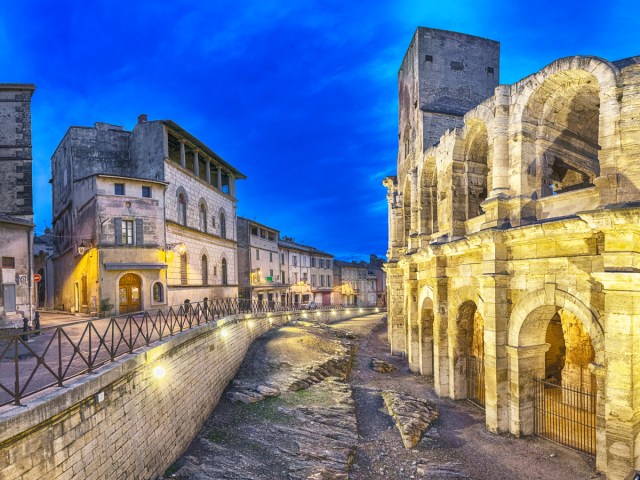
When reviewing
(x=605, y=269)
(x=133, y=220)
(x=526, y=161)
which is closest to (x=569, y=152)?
(x=526, y=161)

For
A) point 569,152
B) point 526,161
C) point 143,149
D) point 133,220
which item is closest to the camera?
point 526,161

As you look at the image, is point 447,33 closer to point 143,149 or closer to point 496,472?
point 143,149

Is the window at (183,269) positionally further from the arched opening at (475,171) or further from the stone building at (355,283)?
the stone building at (355,283)

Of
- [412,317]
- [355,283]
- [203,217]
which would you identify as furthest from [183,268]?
[355,283]

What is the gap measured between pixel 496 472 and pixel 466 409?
4132mm

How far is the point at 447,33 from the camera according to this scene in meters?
20.2

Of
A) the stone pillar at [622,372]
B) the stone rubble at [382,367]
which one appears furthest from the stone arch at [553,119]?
the stone rubble at [382,367]

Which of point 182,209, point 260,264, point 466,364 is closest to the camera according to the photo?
point 466,364

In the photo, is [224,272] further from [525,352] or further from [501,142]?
[525,352]

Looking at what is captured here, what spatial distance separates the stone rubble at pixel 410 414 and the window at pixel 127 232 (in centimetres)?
1454

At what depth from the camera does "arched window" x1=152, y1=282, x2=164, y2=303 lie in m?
20.4

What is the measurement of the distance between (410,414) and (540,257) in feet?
21.1

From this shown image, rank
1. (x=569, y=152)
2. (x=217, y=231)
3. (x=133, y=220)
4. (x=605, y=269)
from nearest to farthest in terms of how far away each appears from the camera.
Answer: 1. (x=605, y=269)
2. (x=569, y=152)
3. (x=133, y=220)
4. (x=217, y=231)

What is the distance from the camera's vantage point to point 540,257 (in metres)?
10.2
